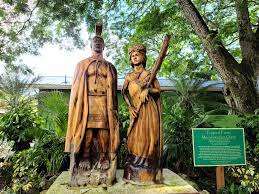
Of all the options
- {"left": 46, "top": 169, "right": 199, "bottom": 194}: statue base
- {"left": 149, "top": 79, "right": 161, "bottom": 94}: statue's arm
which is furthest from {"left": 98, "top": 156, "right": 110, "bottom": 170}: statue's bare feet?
{"left": 149, "top": 79, "right": 161, "bottom": 94}: statue's arm

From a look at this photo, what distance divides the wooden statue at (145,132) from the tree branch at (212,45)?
3.37m

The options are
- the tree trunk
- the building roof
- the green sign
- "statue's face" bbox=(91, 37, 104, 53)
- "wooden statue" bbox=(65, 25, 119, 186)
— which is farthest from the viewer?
the building roof

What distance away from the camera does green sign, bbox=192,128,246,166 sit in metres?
4.78

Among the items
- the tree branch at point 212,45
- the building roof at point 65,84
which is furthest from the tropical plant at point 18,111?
the tree branch at point 212,45

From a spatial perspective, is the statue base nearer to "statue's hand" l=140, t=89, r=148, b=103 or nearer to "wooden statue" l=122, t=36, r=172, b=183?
"wooden statue" l=122, t=36, r=172, b=183

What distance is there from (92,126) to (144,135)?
694mm

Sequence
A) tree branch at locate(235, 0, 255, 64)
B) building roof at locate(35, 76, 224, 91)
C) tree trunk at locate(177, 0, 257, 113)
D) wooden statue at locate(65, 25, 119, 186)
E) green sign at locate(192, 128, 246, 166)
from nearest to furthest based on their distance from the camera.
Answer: wooden statue at locate(65, 25, 119, 186) < green sign at locate(192, 128, 246, 166) < tree trunk at locate(177, 0, 257, 113) < tree branch at locate(235, 0, 255, 64) < building roof at locate(35, 76, 224, 91)

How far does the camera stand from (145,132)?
12.5 feet

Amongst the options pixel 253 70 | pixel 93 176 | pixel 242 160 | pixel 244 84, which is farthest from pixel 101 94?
pixel 253 70

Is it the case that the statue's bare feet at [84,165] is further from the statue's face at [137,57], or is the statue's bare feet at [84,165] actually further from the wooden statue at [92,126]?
the statue's face at [137,57]

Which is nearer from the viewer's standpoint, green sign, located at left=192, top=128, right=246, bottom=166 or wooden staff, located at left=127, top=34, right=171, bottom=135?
wooden staff, located at left=127, top=34, right=171, bottom=135

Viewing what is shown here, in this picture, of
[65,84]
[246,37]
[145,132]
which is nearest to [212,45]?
[246,37]

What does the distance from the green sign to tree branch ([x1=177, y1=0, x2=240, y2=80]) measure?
2422mm

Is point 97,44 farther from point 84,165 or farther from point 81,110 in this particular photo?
point 84,165
